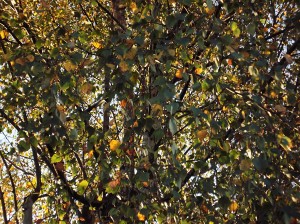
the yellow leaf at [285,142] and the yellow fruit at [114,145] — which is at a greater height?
the yellow fruit at [114,145]

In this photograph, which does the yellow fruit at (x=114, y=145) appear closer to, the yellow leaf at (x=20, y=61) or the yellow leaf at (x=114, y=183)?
the yellow leaf at (x=114, y=183)

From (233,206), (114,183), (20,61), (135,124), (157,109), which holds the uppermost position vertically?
(20,61)

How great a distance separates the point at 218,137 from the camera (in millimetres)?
3854

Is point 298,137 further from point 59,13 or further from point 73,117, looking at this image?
point 59,13

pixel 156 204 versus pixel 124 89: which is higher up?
pixel 124 89

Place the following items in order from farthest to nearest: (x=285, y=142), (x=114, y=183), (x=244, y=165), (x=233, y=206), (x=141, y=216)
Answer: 1. (x=233, y=206)
2. (x=141, y=216)
3. (x=114, y=183)
4. (x=244, y=165)
5. (x=285, y=142)

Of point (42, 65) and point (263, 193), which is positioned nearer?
point (263, 193)

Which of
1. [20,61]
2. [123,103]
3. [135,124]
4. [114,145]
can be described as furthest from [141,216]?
[20,61]

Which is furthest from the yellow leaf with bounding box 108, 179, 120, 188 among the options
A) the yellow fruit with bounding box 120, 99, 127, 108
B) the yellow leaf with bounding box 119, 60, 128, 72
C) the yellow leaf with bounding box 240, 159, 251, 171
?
the yellow leaf with bounding box 240, 159, 251, 171

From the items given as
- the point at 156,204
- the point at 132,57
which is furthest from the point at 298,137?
the point at 132,57

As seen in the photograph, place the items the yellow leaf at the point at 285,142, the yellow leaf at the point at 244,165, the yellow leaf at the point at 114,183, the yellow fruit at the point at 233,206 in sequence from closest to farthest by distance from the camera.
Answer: the yellow leaf at the point at 285,142, the yellow leaf at the point at 244,165, the yellow leaf at the point at 114,183, the yellow fruit at the point at 233,206

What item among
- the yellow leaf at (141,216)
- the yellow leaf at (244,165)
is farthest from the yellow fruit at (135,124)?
the yellow leaf at (244,165)

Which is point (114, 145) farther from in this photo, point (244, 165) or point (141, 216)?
point (244, 165)

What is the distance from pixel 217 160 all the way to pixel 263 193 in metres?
0.53
